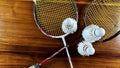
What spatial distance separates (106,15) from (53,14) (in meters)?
0.29

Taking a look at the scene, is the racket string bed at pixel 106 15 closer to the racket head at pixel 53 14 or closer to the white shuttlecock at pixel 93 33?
the racket head at pixel 53 14

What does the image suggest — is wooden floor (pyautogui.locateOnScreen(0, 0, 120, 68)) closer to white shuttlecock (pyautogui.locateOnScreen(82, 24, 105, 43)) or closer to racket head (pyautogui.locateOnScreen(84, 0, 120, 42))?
racket head (pyautogui.locateOnScreen(84, 0, 120, 42))

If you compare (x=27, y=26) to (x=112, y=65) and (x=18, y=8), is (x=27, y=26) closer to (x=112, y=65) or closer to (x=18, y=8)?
(x=18, y=8)

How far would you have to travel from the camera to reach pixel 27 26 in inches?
50.0

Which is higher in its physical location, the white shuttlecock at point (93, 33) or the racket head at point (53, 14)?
the racket head at point (53, 14)

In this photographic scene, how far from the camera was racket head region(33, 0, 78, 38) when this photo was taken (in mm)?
1206

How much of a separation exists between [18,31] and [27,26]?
0.05m

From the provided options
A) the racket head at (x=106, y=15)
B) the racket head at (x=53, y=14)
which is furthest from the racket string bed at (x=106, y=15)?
the racket head at (x=53, y=14)

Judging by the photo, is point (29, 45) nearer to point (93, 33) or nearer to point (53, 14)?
point (53, 14)

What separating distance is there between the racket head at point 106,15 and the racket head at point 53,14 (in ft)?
0.30

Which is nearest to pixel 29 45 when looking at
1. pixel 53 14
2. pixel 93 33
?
pixel 53 14

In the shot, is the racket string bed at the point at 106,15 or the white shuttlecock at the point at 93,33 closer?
the white shuttlecock at the point at 93,33

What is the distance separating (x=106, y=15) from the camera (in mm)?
1305

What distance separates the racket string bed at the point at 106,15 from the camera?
1269mm
